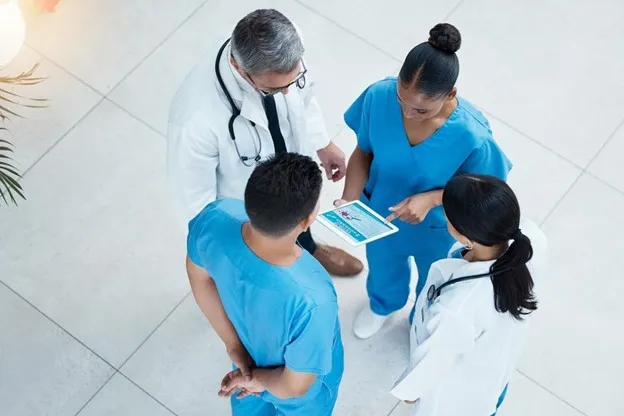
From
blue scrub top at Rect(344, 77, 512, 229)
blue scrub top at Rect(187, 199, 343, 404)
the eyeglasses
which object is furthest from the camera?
blue scrub top at Rect(344, 77, 512, 229)

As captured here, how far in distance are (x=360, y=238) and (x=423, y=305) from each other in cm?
24

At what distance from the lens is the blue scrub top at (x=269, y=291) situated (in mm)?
1642

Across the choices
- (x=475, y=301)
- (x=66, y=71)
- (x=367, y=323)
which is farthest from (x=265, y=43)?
(x=66, y=71)

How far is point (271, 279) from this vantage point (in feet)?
5.38

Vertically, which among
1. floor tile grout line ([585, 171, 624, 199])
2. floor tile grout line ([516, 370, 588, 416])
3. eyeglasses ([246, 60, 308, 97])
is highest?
eyeglasses ([246, 60, 308, 97])

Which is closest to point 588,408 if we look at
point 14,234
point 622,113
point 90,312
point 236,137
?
point 622,113

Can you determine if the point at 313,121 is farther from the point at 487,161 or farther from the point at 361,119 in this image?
the point at 487,161

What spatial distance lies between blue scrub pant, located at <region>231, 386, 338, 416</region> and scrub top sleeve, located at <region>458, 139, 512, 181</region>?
26.3 inches

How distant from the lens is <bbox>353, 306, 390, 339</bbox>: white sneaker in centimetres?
273

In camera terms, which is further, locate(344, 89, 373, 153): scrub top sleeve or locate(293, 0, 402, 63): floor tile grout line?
locate(293, 0, 402, 63): floor tile grout line

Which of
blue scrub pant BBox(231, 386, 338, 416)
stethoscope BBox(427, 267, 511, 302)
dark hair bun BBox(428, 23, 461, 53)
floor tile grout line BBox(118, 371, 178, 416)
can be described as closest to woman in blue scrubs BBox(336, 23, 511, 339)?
dark hair bun BBox(428, 23, 461, 53)

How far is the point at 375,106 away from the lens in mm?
2027

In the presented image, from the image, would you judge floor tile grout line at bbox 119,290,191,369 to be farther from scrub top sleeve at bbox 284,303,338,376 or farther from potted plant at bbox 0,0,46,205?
scrub top sleeve at bbox 284,303,338,376

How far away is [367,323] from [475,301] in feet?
3.25
